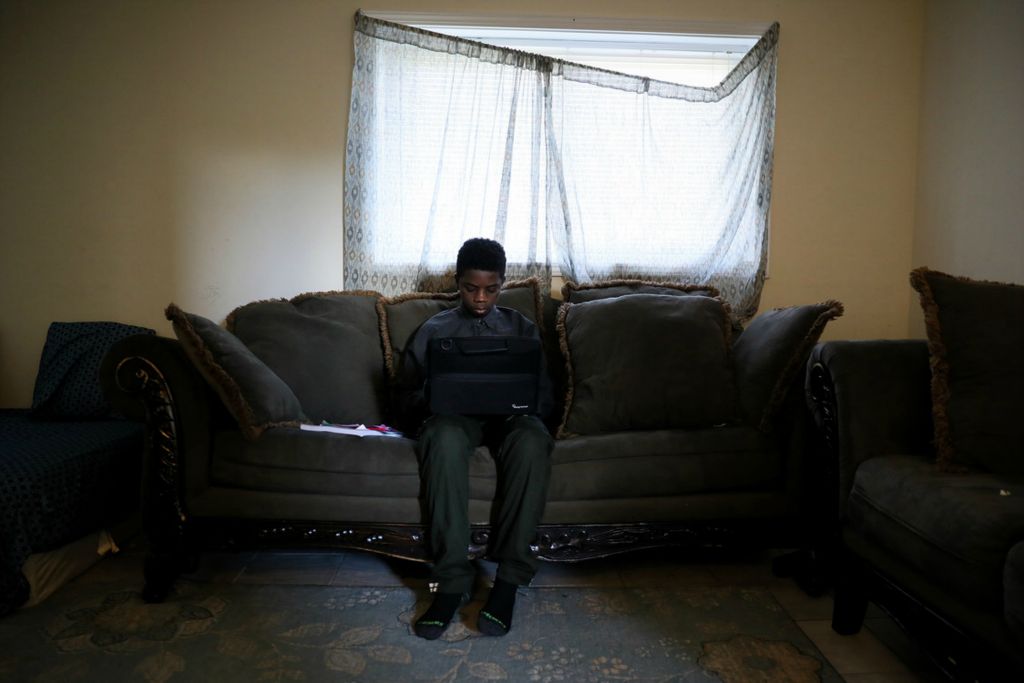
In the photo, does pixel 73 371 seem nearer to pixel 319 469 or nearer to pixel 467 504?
pixel 319 469

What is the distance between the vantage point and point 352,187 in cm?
268

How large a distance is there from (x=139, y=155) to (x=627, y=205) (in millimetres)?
2079

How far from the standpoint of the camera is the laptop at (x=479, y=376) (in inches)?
72.6

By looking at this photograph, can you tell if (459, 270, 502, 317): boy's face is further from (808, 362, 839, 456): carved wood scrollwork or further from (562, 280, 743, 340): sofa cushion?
(808, 362, 839, 456): carved wood scrollwork

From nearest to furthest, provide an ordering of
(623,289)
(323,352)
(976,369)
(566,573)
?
(976,369) → (566,573) → (323,352) → (623,289)

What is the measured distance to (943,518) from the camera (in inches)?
49.9

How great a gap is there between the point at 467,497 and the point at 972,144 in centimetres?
233

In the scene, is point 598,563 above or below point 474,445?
below

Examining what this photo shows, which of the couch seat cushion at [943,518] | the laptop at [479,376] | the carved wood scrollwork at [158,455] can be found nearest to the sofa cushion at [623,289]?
the laptop at [479,376]

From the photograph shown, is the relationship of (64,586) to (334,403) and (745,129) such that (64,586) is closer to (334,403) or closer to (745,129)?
(334,403)

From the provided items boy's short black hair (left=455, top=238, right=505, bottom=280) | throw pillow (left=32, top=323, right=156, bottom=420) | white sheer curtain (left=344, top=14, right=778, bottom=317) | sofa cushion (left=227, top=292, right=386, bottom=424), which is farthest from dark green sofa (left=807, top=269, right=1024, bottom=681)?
throw pillow (left=32, top=323, right=156, bottom=420)

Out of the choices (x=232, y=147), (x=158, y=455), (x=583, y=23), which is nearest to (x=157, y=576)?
(x=158, y=455)

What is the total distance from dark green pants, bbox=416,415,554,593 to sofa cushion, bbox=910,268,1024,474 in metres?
0.99

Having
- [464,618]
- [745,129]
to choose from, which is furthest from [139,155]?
[745,129]
